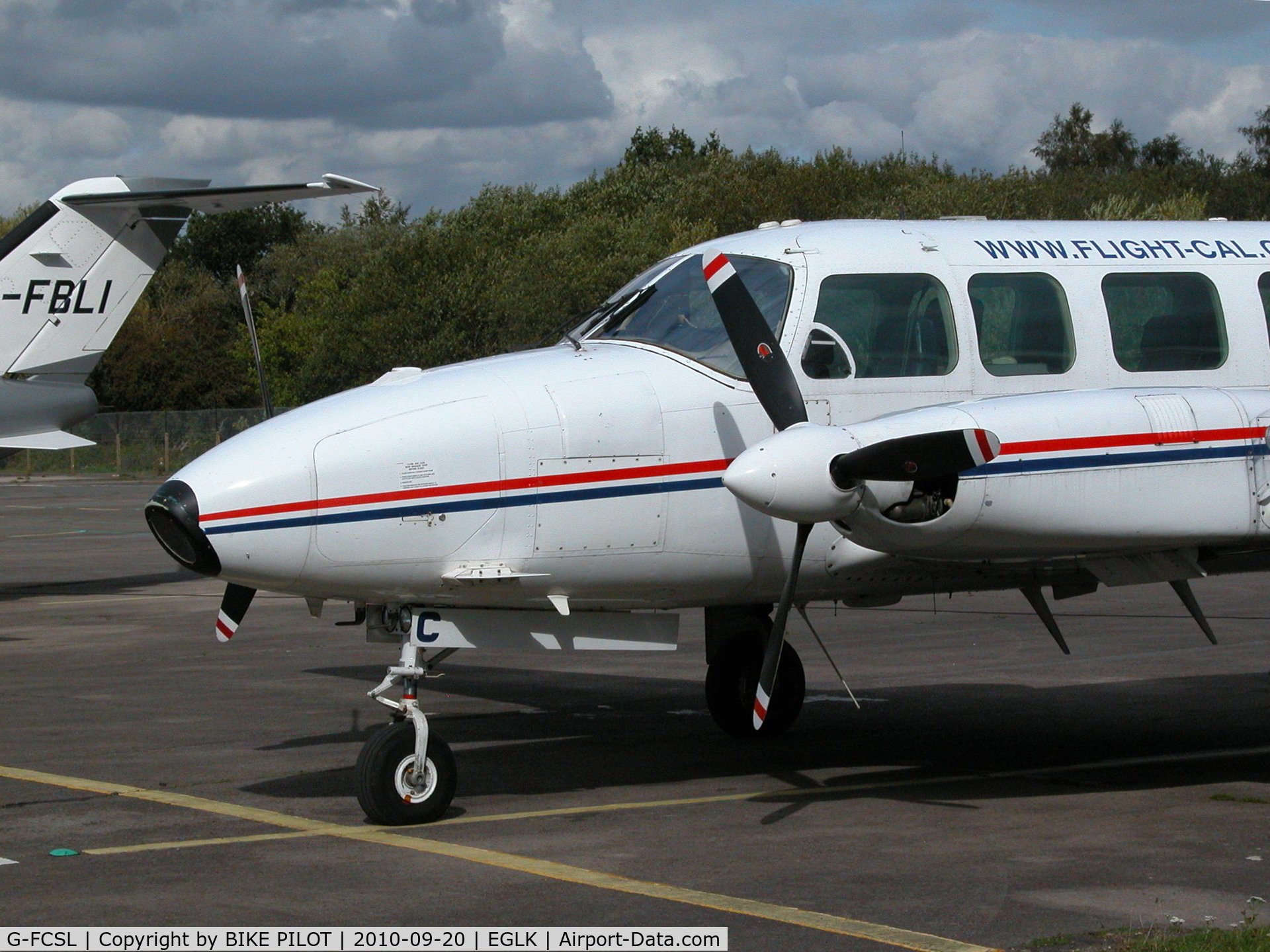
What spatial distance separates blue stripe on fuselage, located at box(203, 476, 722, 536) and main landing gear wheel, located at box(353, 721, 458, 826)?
1173 mm

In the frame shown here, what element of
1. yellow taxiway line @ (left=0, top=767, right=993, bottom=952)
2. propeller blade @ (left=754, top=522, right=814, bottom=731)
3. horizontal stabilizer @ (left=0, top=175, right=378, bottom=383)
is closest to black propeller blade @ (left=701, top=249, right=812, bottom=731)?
propeller blade @ (left=754, top=522, right=814, bottom=731)

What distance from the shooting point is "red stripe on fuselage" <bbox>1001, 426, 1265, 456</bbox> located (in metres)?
7.99

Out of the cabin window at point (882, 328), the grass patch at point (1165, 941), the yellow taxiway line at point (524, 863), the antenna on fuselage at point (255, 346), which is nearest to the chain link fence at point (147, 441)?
the antenna on fuselage at point (255, 346)

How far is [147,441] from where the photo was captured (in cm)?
5866

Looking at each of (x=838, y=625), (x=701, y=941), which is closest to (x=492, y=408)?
(x=701, y=941)

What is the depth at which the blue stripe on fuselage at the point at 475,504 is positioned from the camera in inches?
305

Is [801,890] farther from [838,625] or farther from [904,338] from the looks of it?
[838,625]

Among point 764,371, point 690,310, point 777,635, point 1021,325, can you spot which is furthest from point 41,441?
point 1021,325

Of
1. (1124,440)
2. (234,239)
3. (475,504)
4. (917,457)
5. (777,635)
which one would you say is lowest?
(777,635)

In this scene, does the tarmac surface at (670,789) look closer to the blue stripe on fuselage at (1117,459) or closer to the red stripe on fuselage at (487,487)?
the red stripe on fuselage at (487,487)

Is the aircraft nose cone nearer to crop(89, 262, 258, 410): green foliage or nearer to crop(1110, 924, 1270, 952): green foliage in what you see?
crop(1110, 924, 1270, 952): green foliage

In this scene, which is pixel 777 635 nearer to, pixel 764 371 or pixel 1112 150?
pixel 764 371

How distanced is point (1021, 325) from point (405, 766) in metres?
4.34

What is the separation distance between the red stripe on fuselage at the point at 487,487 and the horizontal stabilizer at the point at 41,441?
46.6 feet
